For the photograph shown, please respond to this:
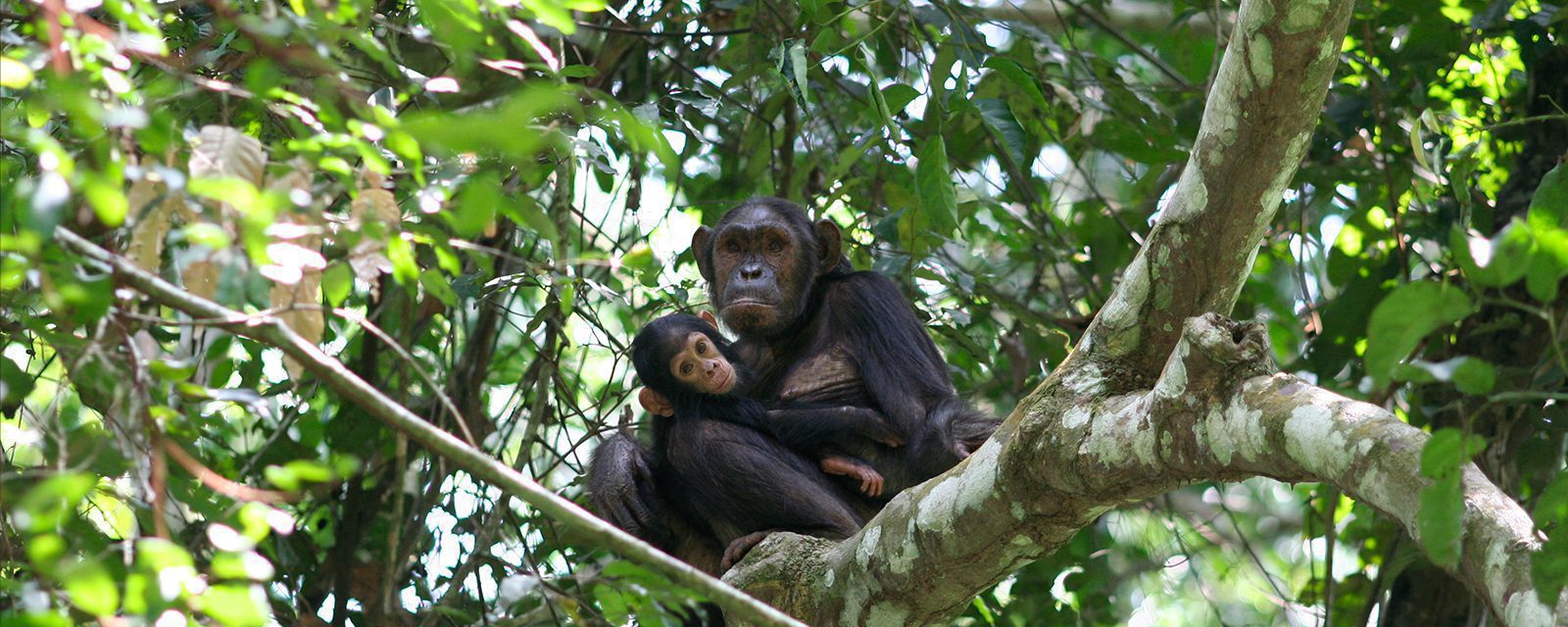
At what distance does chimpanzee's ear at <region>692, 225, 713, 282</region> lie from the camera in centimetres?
584

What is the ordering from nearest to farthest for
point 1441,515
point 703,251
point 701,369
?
1. point 1441,515
2. point 701,369
3. point 703,251

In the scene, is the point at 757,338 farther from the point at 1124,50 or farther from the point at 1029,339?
the point at 1124,50

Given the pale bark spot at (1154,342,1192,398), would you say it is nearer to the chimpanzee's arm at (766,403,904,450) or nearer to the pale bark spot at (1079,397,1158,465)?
the pale bark spot at (1079,397,1158,465)

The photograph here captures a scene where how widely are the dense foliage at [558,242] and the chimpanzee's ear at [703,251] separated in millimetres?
208

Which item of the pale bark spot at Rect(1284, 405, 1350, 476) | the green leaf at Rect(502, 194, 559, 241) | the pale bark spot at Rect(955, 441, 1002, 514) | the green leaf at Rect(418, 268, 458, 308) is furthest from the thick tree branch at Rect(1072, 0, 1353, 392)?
the green leaf at Rect(418, 268, 458, 308)

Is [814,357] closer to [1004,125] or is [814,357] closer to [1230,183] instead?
[1004,125]

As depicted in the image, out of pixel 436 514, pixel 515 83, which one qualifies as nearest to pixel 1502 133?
pixel 515 83

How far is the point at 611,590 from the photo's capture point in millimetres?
3090

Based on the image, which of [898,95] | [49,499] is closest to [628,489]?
[898,95]

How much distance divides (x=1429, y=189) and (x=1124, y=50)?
367 centimetres

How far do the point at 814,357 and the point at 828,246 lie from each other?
1.77 ft

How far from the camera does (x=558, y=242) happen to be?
3348mm

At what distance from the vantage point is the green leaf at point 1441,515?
7.31 feet

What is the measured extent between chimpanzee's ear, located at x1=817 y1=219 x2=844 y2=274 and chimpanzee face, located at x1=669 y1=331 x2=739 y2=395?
74 centimetres
